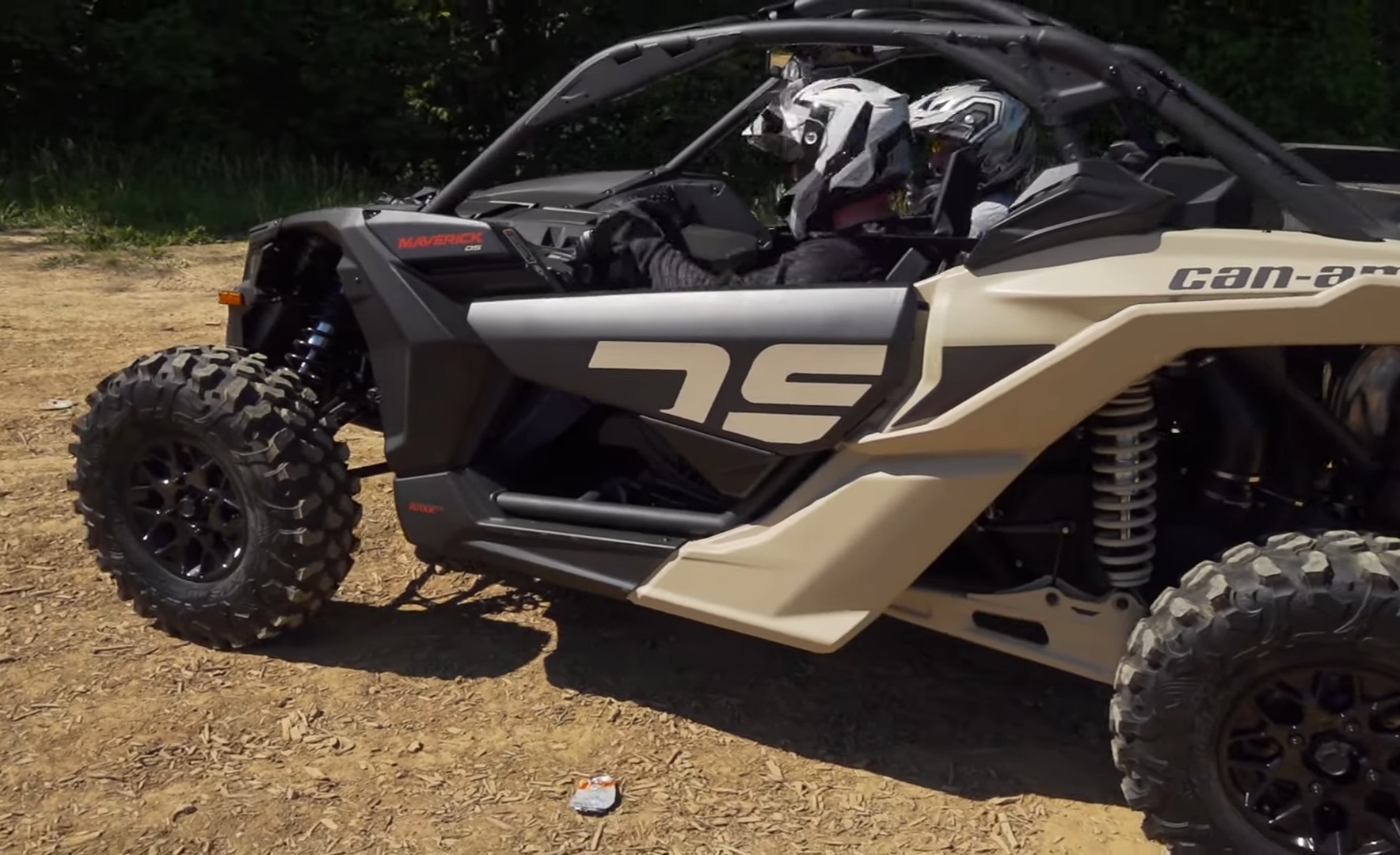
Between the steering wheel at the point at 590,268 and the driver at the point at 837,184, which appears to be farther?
the steering wheel at the point at 590,268

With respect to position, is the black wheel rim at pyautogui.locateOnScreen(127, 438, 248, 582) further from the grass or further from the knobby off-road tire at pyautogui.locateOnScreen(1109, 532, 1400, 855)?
the grass

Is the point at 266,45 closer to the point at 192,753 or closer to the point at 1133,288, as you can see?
the point at 192,753

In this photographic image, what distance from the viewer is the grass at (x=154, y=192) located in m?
10.5

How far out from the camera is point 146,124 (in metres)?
13.7

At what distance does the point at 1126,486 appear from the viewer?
3186 mm

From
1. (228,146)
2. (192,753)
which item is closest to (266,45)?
(228,146)

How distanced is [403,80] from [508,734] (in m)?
12.9

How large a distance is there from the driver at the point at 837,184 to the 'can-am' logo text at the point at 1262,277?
34.0 inches

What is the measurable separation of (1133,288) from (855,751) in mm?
1439

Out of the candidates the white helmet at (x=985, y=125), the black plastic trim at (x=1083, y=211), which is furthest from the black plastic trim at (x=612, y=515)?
the white helmet at (x=985, y=125)

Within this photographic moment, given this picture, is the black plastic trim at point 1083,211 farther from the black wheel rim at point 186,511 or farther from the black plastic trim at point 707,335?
the black wheel rim at point 186,511

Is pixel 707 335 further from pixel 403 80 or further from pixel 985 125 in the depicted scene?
pixel 403 80

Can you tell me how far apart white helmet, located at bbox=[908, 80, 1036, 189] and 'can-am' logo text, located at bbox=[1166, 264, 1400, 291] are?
1586mm

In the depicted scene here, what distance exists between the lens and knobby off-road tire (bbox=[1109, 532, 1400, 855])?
283 centimetres
